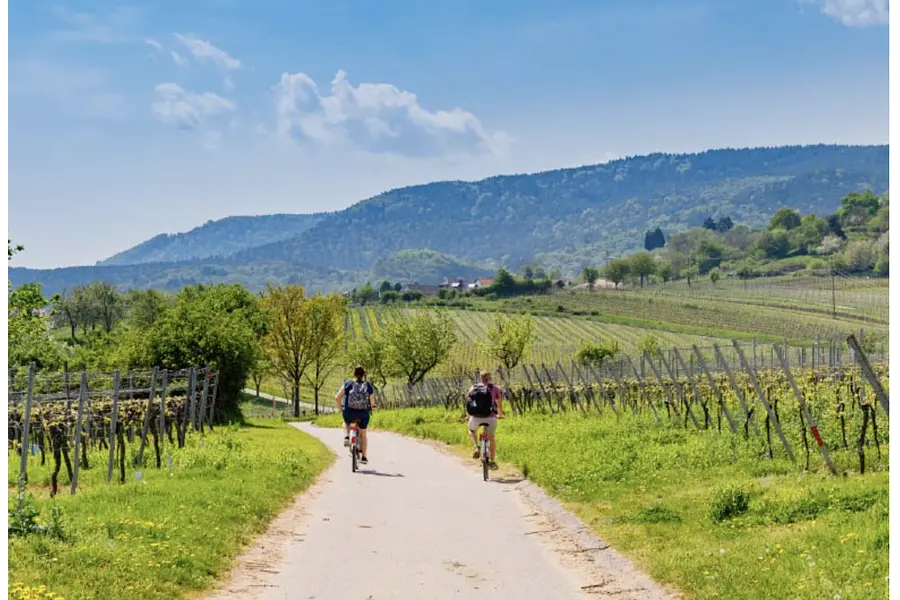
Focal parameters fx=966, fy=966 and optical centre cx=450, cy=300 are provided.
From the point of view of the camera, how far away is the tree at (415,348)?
78.4m

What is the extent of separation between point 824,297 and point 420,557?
357 ft

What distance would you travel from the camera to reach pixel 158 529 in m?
11.6

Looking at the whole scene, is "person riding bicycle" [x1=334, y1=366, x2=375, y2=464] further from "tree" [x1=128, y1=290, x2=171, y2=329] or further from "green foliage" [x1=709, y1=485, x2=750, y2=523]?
"tree" [x1=128, y1=290, x2=171, y2=329]

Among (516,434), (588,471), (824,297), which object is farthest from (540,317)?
(588,471)

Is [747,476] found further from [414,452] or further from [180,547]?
[414,452]

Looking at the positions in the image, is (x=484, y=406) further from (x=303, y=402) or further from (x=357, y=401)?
(x=303, y=402)

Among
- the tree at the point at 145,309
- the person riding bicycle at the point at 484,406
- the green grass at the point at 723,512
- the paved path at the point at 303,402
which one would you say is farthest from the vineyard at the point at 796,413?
the tree at the point at 145,309

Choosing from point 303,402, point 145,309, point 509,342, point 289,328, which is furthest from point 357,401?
point 145,309

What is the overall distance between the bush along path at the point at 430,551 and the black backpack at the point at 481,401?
177cm

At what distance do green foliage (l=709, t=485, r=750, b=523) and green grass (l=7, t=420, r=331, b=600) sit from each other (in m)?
6.07

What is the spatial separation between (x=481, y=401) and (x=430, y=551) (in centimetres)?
777

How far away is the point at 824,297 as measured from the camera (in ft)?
365

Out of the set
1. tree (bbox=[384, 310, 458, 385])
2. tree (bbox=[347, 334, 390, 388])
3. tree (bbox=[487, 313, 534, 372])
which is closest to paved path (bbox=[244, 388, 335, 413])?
tree (bbox=[347, 334, 390, 388])

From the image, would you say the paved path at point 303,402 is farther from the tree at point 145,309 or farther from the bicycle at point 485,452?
the bicycle at point 485,452
